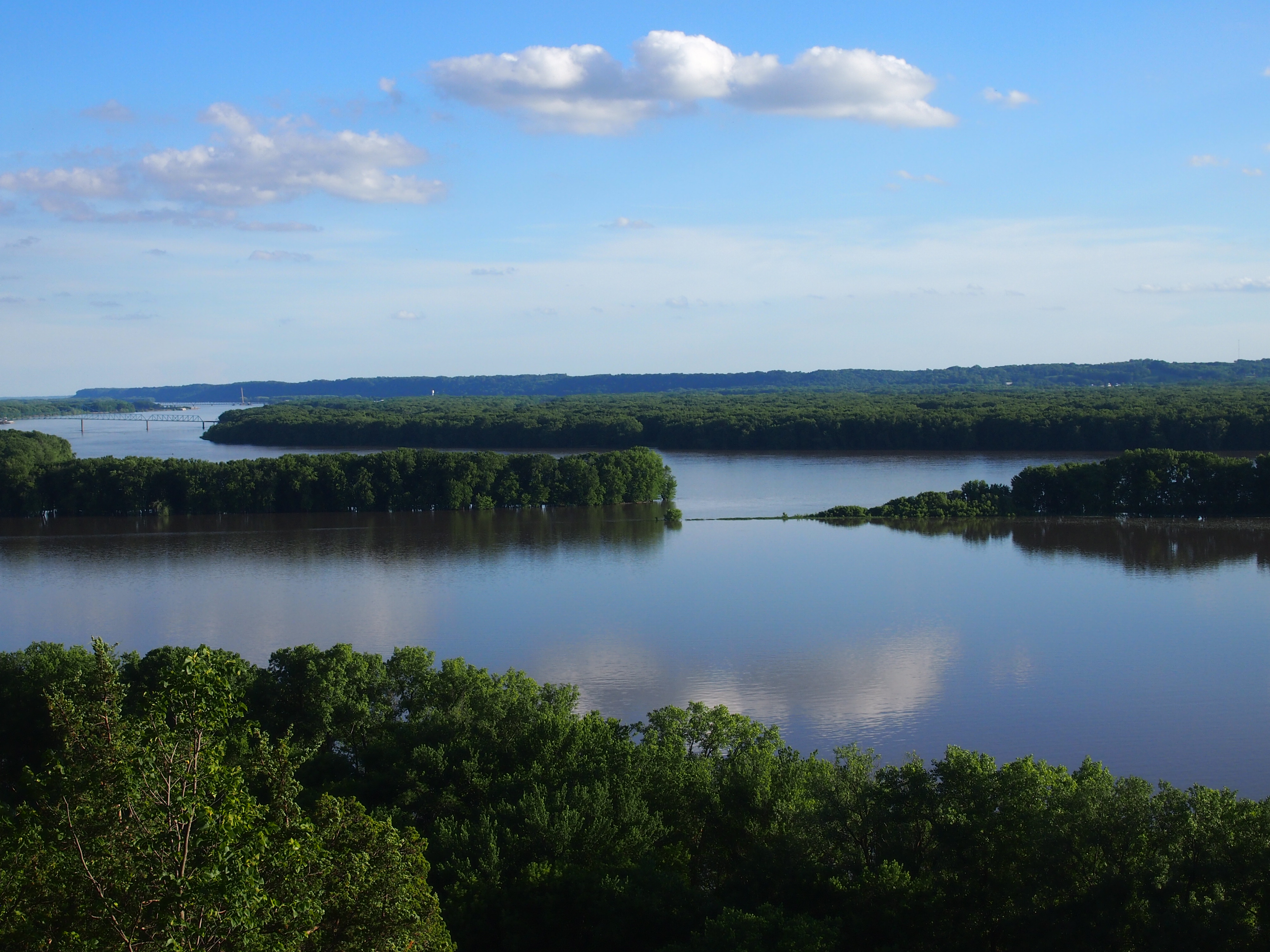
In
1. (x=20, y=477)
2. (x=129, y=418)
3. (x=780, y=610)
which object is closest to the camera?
(x=780, y=610)

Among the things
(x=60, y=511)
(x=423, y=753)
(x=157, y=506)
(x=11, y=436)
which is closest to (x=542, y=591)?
(x=423, y=753)

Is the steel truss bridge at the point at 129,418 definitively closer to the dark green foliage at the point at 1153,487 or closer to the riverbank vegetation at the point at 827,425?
the riverbank vegetation at the point at 827,425

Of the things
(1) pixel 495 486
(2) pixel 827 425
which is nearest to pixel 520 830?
(1) pixel 495 486

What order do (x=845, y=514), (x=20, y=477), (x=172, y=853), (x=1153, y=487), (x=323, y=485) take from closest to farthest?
(x=172, y=853) → (x=1153, y=487) → (x=845, y=514) → (x=20, y=477) → (x=323, y=485)

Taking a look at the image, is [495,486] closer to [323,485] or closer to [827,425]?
[323,485]

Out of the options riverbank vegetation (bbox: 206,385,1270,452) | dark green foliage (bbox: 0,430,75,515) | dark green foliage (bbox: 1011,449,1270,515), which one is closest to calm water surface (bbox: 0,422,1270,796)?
dark green foliage (bbox: 1011,449,1270,515)

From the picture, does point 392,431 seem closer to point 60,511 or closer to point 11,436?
point 11,436

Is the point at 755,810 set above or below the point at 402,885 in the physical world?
below
